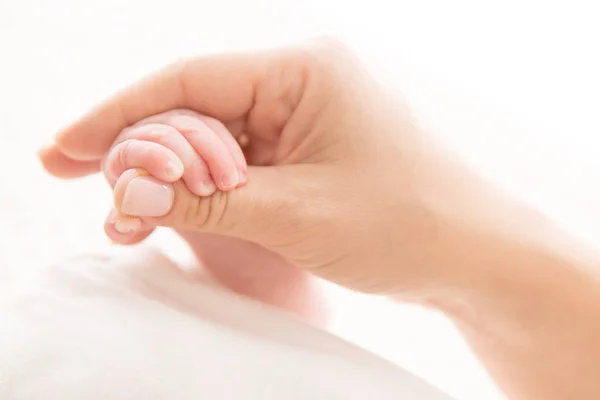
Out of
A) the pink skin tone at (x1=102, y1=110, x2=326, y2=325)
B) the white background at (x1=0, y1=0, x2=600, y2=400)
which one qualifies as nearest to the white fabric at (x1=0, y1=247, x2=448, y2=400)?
the pink skin tone at (x1=102, y1=110, x2=326, y2=325)

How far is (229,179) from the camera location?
65 cm

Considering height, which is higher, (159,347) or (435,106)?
(435,106)

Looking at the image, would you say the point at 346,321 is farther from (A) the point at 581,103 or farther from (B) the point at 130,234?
(A) the point at 581,103

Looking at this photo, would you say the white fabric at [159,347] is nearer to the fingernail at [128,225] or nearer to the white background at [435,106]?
the fingernail at [128,225]

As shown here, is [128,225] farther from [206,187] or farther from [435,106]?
[435,106]

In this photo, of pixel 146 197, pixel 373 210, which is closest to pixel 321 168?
pixel 373 210

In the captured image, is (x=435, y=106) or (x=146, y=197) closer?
(x=146, y=197)

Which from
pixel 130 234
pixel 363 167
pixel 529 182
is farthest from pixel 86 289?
pixel 529 182

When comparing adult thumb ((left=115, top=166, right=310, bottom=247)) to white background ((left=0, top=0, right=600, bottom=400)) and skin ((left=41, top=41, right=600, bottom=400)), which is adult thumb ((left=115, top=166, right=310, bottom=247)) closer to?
skin ((left=41, top=41, right=600, bottom=400))

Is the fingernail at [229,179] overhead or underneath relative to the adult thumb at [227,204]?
overhead

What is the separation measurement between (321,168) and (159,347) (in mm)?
222

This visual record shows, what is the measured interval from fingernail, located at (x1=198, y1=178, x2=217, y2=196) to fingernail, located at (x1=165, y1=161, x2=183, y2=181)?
3 centimetres

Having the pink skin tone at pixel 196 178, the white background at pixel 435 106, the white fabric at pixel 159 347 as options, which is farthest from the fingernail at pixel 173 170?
the white background at pixel 435 106

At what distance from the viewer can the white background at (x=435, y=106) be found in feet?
3.04
